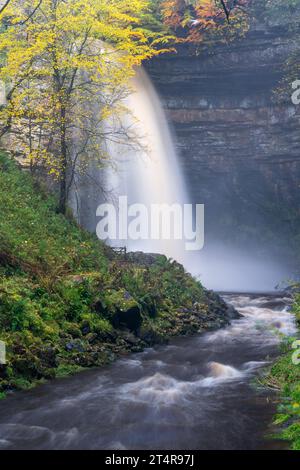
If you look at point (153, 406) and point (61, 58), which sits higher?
point (61, 58)

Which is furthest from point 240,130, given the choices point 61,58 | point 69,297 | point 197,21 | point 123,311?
point 69,297

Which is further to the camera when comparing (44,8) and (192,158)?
(192,158)

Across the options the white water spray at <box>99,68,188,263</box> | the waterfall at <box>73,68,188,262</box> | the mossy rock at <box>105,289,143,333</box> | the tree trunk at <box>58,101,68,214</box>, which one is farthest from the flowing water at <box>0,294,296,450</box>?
the white water spray at <box>99,68,188,263</box>

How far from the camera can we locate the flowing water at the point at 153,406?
6.52 meters

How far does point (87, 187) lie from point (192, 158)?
9017mm

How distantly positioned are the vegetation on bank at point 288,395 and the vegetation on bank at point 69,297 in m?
3.85

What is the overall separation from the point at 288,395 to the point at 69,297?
5921 millimetres

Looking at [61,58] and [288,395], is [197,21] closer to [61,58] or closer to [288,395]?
[61,58]

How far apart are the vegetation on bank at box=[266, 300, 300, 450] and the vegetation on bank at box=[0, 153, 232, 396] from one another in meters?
3.85

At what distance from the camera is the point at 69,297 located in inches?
454

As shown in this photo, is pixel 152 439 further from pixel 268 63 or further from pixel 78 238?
pixel 268 63

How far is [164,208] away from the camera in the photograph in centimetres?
2873

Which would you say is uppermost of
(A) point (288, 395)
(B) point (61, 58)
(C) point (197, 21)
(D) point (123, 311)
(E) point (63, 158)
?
(C) point (197, 21)
